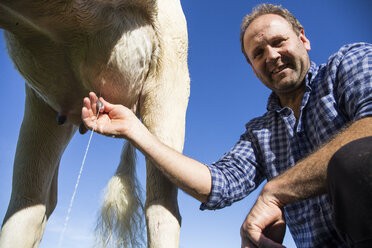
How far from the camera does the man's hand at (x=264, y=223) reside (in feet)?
3.60

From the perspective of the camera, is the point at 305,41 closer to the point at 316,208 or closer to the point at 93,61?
the point at 316,208

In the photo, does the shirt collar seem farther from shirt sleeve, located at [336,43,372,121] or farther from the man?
shirt sleeve, located at [336,43,372,121]

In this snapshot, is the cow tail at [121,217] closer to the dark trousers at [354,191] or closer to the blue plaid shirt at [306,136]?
the blue plaid shirt at [306,136]

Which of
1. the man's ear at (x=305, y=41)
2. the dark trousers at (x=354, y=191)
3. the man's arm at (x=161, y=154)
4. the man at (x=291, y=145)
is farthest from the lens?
the man's ear at (x=305, y=41)

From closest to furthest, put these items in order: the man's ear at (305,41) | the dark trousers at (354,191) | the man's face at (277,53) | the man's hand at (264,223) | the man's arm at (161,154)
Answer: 1. the dark trousers at (354,191)
2. the man's hand at (264,223)
3. the man's arm at (161,154)
4. the man's face at (277,53)
5. the man's ear at (305,41)

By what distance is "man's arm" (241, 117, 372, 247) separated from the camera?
1.00m

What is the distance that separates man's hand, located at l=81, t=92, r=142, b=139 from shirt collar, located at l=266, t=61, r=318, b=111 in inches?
27.0

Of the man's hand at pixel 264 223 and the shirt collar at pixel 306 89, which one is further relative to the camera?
the shirt collar at pixel 306 89

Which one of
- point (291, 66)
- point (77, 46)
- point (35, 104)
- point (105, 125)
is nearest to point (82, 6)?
point (77, 46)

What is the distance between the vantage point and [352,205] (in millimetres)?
716

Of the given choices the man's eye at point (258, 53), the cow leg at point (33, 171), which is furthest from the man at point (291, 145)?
the cow leg at point (33, 171)

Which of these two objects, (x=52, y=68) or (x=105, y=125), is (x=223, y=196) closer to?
(x=105, y=125)

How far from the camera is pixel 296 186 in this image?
1075mm

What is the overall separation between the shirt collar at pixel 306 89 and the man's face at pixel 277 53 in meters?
0.04
